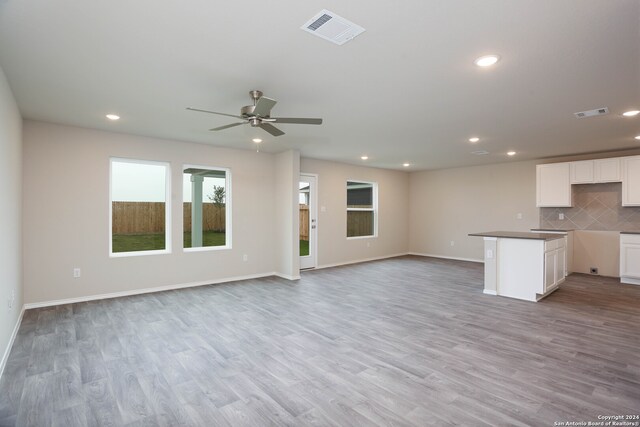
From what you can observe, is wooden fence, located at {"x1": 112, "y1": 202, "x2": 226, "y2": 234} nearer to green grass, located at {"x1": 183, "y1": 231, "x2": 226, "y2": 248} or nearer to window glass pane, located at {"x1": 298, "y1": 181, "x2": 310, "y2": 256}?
green grass, located at {"x1": 183, "y1": 231, "x2": 226, "y2": 248}

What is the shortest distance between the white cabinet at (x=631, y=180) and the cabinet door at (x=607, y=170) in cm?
8

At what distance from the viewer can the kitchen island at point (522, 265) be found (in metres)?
4.58

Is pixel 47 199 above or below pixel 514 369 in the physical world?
above

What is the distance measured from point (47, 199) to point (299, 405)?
428 cm

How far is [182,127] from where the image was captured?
454 cm

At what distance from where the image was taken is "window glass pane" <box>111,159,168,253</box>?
502 cm

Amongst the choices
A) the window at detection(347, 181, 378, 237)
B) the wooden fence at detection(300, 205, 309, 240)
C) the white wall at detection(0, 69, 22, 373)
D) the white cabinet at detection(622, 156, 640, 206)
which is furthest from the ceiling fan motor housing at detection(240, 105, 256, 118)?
the white cabinet at detection(622, 156, 640, 206)

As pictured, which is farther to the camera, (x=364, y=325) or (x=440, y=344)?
(x=364, y=325)

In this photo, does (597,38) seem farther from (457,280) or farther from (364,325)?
(457,280)

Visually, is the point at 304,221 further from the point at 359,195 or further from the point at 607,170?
the point at 607,170

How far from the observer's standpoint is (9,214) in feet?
10.3

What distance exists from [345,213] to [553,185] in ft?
13.9

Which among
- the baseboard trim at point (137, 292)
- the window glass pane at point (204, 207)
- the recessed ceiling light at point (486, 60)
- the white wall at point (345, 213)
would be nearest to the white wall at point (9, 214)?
the baseboard trim at point (137, 292)

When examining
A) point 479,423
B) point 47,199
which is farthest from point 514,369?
point 47,199
